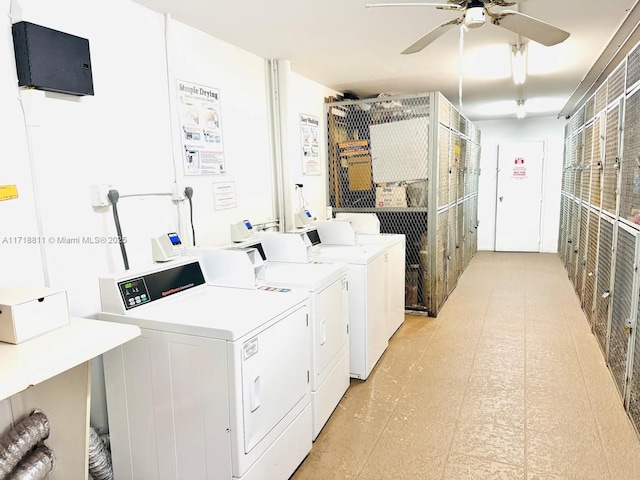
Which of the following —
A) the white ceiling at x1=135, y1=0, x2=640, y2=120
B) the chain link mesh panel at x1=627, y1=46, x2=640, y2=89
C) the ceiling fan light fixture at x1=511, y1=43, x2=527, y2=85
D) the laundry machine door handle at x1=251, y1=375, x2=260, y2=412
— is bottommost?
the laundry machine door handle at x1=251, y1=375, x2=260, y2=412

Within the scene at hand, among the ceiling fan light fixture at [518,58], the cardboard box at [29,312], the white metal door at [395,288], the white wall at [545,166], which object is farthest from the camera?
the white wall at [545,166]

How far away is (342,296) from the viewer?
9.11 ft

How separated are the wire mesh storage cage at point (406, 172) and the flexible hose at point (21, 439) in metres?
3.39

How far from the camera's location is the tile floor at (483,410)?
2.21m

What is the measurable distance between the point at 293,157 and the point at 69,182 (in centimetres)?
217

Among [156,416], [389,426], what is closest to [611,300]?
[389,426]

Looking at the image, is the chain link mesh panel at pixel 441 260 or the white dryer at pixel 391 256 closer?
the white dryer at pixel 391 256

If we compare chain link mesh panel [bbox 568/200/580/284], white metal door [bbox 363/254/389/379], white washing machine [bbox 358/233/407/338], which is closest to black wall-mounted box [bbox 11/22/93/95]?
white metal door [bbox 363/254/389/379]

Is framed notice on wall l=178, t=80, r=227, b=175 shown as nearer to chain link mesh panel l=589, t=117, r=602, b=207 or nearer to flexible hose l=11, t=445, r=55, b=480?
flexible hose l=11, t=445, r=55, b=480

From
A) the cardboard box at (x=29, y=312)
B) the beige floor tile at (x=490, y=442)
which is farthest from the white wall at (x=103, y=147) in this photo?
the beige floor tile at (x=490, y=442)

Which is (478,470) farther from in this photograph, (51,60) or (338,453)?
(51,60)

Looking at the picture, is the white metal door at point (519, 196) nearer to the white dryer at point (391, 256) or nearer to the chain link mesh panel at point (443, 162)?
the chain link mesh panel at point (443, 162)

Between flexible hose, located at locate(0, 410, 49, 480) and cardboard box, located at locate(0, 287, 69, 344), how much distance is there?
0.47m

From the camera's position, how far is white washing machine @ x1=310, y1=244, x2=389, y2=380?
306 cm
